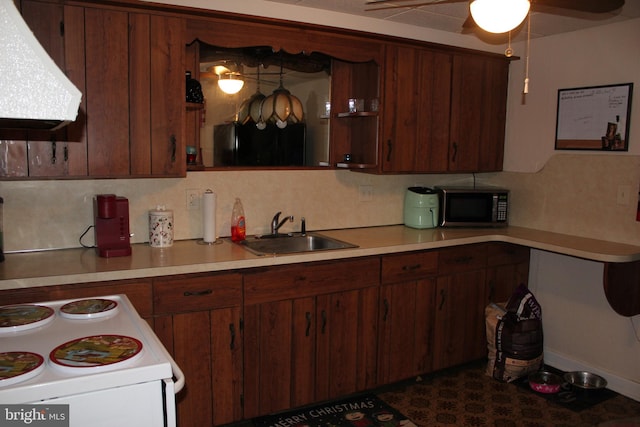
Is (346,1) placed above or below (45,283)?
above

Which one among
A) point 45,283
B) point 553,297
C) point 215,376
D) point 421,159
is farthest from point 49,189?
point 553,297

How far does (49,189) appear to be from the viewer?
2.72 metres

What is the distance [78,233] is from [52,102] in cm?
204

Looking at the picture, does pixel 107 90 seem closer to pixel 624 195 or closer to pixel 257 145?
pixel 257 145

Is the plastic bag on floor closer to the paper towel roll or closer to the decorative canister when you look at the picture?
the paper towel roll

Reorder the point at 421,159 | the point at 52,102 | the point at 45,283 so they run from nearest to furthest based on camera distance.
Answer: the point at 52,102 → the point at 45,283 → the point at 421,159

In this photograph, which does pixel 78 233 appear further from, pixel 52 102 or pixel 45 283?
pixel 52 102

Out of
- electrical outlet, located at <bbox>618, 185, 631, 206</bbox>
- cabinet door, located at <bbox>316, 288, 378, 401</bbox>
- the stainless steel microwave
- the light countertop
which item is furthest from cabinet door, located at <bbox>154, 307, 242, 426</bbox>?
electrical outlet, located at <bbox>618, 185, 631, 206</bbox>

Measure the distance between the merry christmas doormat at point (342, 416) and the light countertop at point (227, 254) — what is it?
0.88 meters

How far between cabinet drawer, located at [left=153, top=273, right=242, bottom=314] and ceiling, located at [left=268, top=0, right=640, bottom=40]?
63.8 inches

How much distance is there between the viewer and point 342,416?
289 centimetres

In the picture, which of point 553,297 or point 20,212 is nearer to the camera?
point 20,212

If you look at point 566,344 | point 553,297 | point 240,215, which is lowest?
point 566,344

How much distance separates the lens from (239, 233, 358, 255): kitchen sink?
3.17 m
